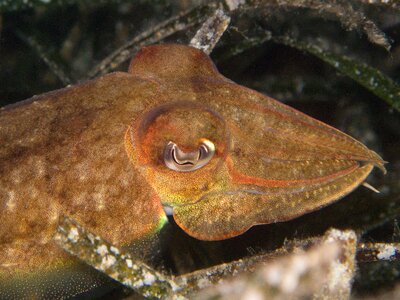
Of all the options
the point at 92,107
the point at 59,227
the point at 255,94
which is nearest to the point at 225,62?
the point at 255,94

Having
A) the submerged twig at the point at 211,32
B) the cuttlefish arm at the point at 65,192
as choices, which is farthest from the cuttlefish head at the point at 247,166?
the submerged twig at the point at 211,32

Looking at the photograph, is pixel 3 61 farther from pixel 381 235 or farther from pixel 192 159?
pixel 381 235

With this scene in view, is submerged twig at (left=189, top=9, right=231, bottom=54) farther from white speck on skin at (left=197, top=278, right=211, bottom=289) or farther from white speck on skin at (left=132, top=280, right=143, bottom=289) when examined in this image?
white speck on skin at (left=132, top=280, right=143, bottom=289)

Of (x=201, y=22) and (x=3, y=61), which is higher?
(x=201, y=22)

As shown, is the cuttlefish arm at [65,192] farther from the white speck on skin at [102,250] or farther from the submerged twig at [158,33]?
the submerged twig at [158,33]

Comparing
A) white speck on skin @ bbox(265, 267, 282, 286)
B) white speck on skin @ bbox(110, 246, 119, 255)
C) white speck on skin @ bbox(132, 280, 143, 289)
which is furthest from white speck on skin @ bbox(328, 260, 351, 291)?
white speck on skin @ bbox(110, 246, 119, 255)
